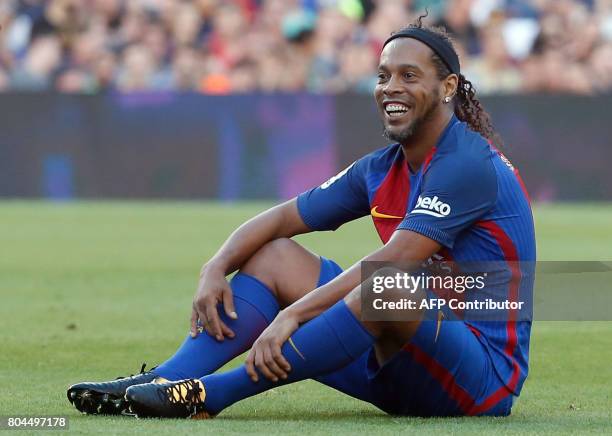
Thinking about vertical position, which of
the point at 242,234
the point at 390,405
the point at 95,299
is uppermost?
the point at 242,234

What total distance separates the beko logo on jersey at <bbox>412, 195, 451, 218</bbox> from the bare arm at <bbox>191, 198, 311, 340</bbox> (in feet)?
2.40

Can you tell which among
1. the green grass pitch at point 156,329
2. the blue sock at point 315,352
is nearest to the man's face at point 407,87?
the blue sock at point 315,352

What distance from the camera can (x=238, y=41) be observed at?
19.0m

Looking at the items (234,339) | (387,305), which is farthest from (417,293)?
(234,339)

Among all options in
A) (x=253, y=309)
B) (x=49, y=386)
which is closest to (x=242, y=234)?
(x=253, y=309)

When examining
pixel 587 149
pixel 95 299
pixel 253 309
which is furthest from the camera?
pixel 587 149

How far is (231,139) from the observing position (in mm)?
18297

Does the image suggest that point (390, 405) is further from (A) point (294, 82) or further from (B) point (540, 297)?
(A) point (294, 82)

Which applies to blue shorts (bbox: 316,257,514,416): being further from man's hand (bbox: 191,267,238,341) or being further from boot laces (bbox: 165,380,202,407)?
boot laces (bbox: 165,380,202,407)

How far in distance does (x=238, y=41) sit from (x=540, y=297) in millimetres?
11820

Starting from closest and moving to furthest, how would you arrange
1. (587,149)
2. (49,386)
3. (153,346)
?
1. (49,386)
2. (153,346)
3. (587,149)

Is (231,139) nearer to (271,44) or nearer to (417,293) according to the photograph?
(271,44)

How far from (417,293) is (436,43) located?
0.95m

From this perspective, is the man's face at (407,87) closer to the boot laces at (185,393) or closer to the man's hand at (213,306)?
the man's hand at (213,306)
